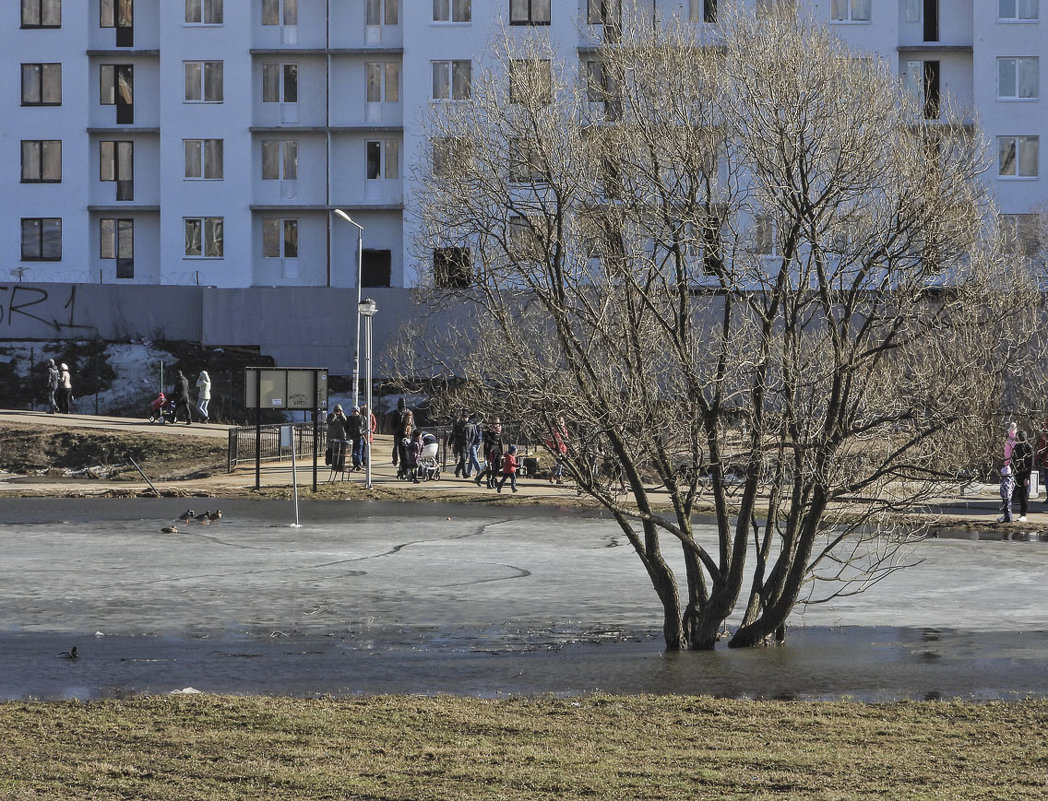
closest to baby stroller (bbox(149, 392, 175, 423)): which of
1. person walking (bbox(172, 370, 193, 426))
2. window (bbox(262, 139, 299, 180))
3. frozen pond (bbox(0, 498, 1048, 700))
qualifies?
person walking (bbox(172, 370, 193, 426))

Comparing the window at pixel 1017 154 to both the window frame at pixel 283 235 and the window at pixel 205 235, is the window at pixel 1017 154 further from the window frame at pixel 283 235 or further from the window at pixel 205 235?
the window at pixel 205 235

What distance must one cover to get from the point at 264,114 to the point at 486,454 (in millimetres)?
28473

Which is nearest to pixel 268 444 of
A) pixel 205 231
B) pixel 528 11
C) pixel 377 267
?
pixel 377 267

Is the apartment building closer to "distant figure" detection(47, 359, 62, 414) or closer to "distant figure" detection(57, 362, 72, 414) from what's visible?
"distant figure" detection(57, 362, 72, 414)

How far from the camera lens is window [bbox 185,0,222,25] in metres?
57.2

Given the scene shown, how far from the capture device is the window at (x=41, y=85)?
5903 centimetres

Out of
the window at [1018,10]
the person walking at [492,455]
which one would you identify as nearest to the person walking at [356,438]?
the person walking at [492,455]

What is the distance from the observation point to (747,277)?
13711mm

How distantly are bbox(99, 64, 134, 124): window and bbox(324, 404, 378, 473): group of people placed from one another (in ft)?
Result: 90.4

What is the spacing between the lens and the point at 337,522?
26.9 metres

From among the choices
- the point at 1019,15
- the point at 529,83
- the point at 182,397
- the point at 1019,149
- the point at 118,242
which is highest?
the point at 1019,15

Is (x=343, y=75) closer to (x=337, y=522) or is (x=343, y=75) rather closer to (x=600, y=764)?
(x=337, y=522)

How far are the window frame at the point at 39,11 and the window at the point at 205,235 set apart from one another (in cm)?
1064

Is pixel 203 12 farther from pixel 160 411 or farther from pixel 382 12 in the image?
pixel 160 411
